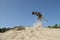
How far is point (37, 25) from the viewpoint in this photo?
1130 cm

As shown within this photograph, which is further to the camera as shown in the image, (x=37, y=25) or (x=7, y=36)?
(x=37, y=25)

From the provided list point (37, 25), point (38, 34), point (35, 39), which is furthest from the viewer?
point (37, 25)

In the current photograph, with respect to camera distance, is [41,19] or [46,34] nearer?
[46,34]

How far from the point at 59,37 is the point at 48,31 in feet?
2.95

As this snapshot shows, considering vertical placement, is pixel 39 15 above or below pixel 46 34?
above

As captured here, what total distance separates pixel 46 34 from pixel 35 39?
80 centimetres

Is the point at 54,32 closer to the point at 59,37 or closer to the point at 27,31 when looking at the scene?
the point at 59,37

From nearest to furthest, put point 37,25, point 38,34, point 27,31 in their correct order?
point 38,34 < point 27,31 < point 37,25

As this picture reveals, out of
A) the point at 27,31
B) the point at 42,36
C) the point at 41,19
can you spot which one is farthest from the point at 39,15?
the point at 42,36

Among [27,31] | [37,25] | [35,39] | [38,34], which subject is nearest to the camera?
[35,39]

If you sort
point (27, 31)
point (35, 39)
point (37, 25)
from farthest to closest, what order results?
point (37, 25) < point (27, 31) < point (35, 39)

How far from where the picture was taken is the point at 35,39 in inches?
365

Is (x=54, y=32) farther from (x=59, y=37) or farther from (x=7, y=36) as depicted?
(x=7, y=36)

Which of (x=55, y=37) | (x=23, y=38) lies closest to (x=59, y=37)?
(x=55, y=37)
